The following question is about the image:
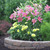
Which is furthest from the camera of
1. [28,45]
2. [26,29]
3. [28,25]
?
[28,25]

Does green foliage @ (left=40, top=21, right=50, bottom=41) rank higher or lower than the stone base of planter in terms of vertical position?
higher

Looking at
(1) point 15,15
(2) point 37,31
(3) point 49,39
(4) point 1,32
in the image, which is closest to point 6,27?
(4) point 1,32

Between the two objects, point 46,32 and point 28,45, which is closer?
point 28,45

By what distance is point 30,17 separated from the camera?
4.06m

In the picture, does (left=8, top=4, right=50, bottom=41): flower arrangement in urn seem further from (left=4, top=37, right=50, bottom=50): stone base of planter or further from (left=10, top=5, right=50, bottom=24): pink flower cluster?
(left=4, top=37, right=50, bottom=50): stone base of planter

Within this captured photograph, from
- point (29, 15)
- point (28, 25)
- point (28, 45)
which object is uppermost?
point (29, 15)

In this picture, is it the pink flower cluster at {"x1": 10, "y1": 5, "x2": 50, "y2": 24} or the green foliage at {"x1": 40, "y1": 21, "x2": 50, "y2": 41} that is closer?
the green foliage at {"x1": 40, "y1": 21, "x2": 50, "y2": 41}

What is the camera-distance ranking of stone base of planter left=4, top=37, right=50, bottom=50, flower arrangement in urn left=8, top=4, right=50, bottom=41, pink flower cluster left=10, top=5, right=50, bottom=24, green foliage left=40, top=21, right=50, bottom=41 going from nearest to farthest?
stone base of planter left=4, top=37, right=50, bottom=50
green foliage left=40, top=21, right=50, bottom=41
flower arrangement in urn left=8, top=4, right=50, bottom=41
pink flower cluster left=10, top=5, right=50, bottom=24

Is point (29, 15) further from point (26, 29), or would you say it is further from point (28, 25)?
point (26, 29)

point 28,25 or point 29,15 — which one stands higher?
point 29,15

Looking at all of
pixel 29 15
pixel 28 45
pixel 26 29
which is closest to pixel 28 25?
pixel 26 29

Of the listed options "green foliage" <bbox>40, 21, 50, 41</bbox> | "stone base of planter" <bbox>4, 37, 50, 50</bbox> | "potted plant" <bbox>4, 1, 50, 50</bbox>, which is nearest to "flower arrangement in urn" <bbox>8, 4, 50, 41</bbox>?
"potted plant" <bbox>4, 1, 50, 50</bbox>

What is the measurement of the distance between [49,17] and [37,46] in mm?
1136

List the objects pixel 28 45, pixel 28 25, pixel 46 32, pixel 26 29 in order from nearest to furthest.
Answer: pixel 28 45 < pixel 46 32 < pixel 26 29 < pixel 28 25
